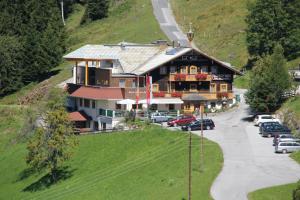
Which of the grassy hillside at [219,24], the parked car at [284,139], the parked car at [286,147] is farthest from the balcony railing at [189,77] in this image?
the parked car at [286,147]

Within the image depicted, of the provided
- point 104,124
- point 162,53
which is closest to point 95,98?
point 104,124

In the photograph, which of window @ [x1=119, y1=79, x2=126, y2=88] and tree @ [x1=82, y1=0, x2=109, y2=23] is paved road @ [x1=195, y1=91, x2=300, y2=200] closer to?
window @ [x1=119, y1=79, x2=126, y2=88]

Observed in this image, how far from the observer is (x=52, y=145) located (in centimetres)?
8275

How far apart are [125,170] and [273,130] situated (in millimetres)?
15473

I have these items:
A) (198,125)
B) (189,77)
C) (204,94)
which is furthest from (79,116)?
(198,125)

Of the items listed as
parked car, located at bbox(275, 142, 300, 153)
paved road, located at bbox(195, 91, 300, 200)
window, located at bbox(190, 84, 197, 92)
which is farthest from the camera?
window, located at bbox(190, 84, 197, 92)

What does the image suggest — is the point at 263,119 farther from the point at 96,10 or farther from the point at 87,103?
the point at 96,10

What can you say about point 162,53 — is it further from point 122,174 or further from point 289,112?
point 122,174

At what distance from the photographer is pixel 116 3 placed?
166 meters

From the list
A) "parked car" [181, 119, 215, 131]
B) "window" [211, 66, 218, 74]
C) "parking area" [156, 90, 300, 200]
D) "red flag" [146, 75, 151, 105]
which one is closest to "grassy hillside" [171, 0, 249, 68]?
"window" [211, 66, 218, 74]

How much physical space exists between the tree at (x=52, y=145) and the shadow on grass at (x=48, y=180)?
0.43 m

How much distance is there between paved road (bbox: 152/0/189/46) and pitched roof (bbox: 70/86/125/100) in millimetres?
31750

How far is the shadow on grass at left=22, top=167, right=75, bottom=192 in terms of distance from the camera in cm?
8391

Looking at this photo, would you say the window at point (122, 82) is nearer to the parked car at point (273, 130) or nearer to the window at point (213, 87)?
the window at point (213, 87)
